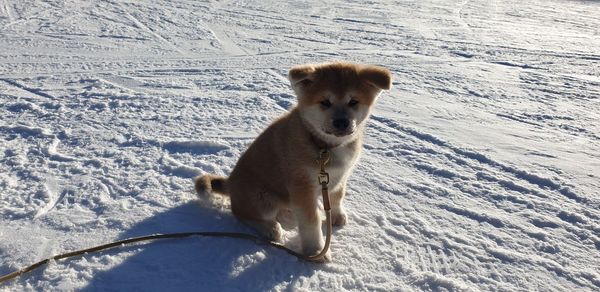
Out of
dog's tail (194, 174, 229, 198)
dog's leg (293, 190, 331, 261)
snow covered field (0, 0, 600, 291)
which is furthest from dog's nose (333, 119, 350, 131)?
dog's tail (194, 174, 229, 198)

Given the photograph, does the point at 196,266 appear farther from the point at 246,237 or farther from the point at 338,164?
the point at 338,164

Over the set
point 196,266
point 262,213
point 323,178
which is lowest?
point 196,266

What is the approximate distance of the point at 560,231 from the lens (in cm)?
348

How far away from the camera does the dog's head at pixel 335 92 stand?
3.00 metres

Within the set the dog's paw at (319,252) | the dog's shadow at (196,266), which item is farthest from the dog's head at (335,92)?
the dog's shadow at (196,266)

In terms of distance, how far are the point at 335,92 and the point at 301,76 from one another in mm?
248

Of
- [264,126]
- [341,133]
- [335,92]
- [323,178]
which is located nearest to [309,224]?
[323,178]

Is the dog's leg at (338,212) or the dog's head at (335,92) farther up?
the dog's head at (335,92)

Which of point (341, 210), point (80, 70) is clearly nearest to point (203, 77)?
point (80, 70)

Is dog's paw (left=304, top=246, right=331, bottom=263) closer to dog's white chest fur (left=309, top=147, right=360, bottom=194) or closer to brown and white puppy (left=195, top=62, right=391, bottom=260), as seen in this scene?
brown and white puppy (left=195, top=62, right=391, bottom=260)

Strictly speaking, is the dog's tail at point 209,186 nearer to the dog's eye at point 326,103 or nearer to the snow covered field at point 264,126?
the snow covered field at point 264,126

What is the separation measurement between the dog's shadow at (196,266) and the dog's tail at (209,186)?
0.94 feet

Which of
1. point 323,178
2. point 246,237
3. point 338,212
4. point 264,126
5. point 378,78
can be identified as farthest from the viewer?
point 264,126

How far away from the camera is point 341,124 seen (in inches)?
112
